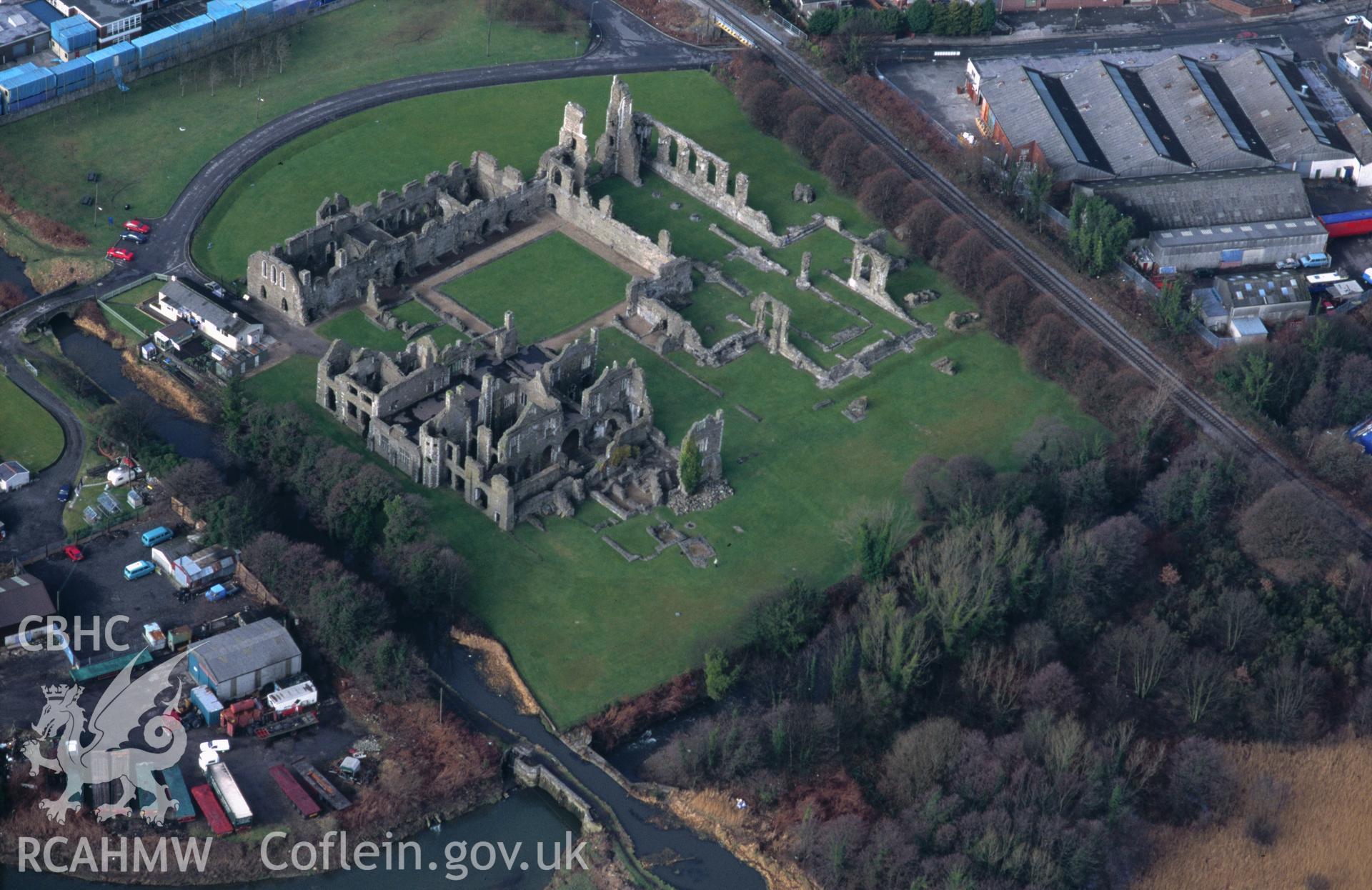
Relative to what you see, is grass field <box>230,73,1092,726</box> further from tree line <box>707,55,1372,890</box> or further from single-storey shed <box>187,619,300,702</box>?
single-storey shed <box>187,619,300,702</box>

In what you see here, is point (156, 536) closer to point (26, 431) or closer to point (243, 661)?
point (243, 661)

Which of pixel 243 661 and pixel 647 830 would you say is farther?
pixel 243 661

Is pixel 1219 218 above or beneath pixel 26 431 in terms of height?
above

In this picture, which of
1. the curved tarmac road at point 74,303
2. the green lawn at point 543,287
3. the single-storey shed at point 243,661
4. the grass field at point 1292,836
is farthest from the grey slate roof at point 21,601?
the grass field at point 1292,836

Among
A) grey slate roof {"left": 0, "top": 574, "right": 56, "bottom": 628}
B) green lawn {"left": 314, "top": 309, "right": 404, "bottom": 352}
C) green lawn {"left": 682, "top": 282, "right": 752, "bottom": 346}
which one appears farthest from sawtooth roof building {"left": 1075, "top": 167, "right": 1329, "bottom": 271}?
grey slate roof {"left": 0, "top": 574, "right": 56, "bottom": 628}

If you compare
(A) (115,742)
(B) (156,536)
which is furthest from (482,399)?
(A) (115,742)

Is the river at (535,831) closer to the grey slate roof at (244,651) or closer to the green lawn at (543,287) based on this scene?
the grey slate roof at (244,651)

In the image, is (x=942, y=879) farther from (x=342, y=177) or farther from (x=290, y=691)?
(x=342, y=177)
